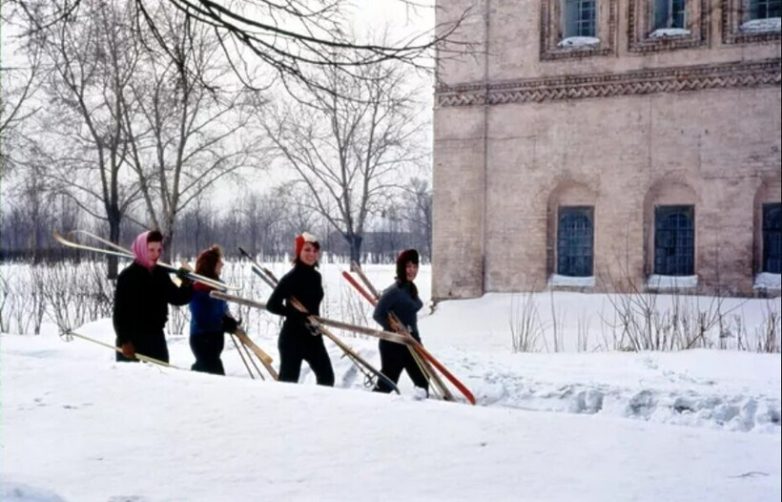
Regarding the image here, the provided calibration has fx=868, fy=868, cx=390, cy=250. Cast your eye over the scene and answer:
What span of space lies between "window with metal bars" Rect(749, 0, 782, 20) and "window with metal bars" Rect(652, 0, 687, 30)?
A: 0.95ft

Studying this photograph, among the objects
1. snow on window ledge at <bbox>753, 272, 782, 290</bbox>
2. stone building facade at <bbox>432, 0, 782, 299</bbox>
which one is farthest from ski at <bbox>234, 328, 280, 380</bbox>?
snow on window ledge at <bbox>753, 272, 782, 290</bbox>

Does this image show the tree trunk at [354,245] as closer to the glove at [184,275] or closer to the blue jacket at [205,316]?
the blue jacket at [205,316]

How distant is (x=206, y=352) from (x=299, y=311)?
1.10 meters

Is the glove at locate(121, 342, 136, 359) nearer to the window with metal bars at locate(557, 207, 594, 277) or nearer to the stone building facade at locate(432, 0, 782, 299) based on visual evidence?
the stone building facade at locate(432, 0, 782, 299)

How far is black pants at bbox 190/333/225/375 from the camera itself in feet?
22.7

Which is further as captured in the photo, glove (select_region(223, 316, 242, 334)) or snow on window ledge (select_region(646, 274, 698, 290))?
glove (select_region(223, 316, 242, 334))

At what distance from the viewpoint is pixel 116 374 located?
5.33 meters

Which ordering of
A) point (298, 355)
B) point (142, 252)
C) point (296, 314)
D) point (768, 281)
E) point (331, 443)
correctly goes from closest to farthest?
point (768, 281) → point (331, 443) → point (142, 252) → point (296, 314) → point (298, 355)

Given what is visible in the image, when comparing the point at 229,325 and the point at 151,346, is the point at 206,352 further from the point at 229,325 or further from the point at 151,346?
the point at 151,346

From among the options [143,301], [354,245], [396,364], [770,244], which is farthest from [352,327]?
[770,244]

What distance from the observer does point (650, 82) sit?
4469 millimetres

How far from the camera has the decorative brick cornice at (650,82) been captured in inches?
103

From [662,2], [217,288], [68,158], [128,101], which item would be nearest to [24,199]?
[68,158]

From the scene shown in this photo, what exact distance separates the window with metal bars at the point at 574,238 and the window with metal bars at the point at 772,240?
4554mm
